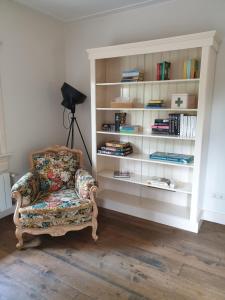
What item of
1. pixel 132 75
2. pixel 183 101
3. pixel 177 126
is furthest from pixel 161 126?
pixel 132 75

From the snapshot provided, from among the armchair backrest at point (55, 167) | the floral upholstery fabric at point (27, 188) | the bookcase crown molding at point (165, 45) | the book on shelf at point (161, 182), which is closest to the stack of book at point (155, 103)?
the bookcase crown molding at point (165, 45)

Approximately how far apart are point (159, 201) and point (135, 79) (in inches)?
61.6

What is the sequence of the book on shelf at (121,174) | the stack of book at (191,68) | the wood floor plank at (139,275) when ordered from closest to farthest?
the wood floor plank at (139,275)
the stack of book at (191,68)
the book on shelf at (121,174)

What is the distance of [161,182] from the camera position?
261 cm

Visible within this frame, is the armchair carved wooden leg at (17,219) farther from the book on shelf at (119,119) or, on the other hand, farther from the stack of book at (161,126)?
the stack of book at (161,126)

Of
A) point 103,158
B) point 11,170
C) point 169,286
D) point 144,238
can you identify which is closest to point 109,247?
point 144,238

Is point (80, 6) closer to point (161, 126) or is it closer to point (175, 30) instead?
point (175, 30)

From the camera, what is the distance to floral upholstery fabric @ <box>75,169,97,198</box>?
2338 mm

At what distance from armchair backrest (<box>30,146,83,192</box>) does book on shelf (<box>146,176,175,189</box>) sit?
908 mm

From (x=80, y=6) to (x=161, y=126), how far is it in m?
1.73

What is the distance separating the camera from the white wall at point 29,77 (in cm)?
262

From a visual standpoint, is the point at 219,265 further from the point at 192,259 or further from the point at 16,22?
the point at 16,22

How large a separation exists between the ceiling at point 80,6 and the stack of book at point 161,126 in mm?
1344

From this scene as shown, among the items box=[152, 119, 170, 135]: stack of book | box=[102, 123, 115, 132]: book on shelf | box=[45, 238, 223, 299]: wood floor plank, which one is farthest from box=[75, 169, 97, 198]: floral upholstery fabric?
box=[152, 119, 170, 135]: stack of book
